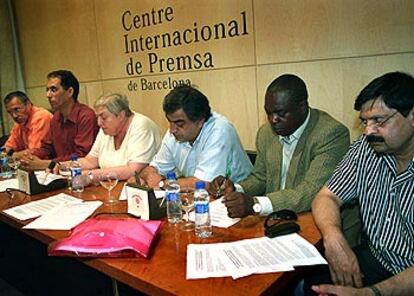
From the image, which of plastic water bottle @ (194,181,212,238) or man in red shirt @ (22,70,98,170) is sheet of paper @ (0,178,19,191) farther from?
plastic water bottle @ (194,181,212,238)

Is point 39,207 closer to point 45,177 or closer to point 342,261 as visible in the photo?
point 45,177

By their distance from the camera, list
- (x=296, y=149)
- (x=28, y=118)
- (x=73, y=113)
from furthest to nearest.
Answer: (x=28, y=118), (x=73, y=113), (x=296, y=149)

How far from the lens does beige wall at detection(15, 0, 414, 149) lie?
7.26 feet

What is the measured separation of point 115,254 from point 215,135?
1068 mm

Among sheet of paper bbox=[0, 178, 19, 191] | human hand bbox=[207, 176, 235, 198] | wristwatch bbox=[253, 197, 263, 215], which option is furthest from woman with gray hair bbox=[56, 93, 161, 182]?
wristwatch bbox=[253, 197, 263, 215]

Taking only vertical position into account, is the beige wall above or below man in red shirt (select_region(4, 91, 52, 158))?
above

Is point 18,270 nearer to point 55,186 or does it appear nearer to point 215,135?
point 55,186

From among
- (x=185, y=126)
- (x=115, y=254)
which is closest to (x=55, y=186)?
(x=185, y=126)

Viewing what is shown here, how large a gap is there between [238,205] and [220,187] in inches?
14.0

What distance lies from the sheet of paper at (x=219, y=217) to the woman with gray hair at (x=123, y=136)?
3.09ft

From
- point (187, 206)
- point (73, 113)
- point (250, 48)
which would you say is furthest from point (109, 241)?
point (73, 113)

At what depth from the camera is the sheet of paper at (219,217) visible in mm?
1517

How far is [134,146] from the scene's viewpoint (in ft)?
8.57

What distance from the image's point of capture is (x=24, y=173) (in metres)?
2.21
